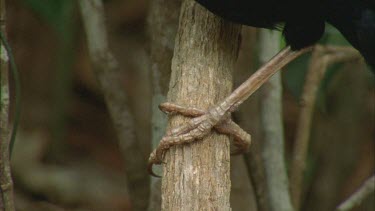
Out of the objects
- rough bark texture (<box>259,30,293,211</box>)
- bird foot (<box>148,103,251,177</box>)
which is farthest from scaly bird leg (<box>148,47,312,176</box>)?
rough bark texture (<box>259,30,293,211</box>)

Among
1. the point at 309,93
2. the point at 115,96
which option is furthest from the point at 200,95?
the point at 309,93

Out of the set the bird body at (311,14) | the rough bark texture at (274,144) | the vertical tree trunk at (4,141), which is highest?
the bird body at (311,14)

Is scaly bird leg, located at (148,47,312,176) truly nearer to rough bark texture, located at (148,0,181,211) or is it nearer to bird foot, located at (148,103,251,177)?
bird foot, located at (148,103,251,177)

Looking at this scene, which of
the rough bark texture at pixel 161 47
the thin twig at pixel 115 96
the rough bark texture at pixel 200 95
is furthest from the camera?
the thin twig at pixel 115 96

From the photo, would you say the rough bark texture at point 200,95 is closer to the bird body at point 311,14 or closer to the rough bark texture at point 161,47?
the bird body at point 311,14

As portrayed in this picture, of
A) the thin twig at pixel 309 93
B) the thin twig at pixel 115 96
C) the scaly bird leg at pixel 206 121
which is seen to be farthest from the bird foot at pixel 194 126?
the thin twig at pixel 309 93

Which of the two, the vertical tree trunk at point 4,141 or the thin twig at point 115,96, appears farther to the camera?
the thin twig at point 115,96
